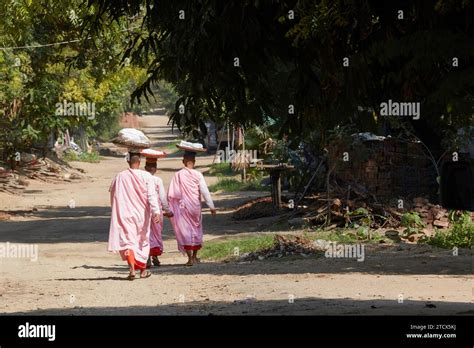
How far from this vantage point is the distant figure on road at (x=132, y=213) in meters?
16.0

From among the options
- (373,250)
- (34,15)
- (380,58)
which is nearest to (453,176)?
(380,58)

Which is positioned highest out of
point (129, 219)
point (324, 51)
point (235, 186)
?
point (324, 51)

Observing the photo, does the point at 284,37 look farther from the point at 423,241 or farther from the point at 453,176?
the point at 423,241

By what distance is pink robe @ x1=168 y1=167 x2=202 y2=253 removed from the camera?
18.4 metres

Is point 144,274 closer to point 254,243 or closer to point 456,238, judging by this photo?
point 254,243

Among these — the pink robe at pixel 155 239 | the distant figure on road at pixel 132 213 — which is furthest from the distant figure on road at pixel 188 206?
the distant figure on road at pixel 132 213

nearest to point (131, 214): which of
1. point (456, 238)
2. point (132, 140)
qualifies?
point (132, 140)

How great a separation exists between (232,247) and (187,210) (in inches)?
107

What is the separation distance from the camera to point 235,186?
4297cm

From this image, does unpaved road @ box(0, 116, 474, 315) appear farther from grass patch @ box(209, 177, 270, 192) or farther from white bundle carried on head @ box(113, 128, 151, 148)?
grass patch @ box(209, 177, 270, 192)

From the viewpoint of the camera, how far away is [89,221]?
30.0m

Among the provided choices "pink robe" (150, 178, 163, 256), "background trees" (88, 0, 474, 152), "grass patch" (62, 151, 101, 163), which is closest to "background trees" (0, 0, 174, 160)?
"pink robe" (150, 178, 163, 256)

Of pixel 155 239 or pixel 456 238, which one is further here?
pixel 456 238

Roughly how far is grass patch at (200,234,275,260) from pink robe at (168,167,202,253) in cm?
166
